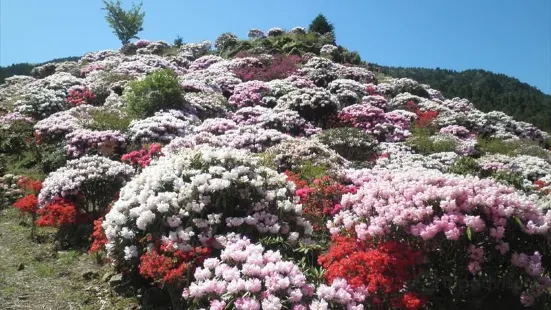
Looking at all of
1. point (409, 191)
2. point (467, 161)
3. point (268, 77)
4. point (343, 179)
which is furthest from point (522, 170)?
point (268, 77)

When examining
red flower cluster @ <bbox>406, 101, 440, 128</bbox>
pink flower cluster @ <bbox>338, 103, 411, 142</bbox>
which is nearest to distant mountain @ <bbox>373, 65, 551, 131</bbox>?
red flower cluster @ <bbox>406, 101, 440, 128</bbox>

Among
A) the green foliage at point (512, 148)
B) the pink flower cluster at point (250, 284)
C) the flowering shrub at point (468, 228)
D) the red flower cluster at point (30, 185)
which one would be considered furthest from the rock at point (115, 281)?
the green foliage at point (512, 148)

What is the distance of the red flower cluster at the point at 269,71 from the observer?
25325 millimetres

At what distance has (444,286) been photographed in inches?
216

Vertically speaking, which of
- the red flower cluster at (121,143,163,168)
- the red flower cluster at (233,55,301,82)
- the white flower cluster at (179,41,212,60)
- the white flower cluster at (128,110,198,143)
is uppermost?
the white flower cluster at (179,41,212,60)

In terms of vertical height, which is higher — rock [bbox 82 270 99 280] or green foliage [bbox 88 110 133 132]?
green foliage [bbox 88 110 133 132]

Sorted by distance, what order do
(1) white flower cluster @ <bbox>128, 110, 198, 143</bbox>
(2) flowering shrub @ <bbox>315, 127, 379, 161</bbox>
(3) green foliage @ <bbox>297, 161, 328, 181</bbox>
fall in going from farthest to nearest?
(2) flowering shrub @ <bbox>315, 127, 379, 161</bbox> < (1) white flower cluster @ <bbox>128, 110, 198, 143</bbox> < (3) green foliage @ <bbox>297, 161, 328, 181</bbox>

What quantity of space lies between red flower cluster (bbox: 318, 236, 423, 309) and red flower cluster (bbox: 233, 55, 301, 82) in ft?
67.5

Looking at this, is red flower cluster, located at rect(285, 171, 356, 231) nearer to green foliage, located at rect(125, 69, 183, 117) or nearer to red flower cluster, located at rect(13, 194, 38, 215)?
red flower cluster, located at rect(13, 194, 38, 215)

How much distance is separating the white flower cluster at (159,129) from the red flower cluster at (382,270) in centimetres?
928

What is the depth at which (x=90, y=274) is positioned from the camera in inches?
284

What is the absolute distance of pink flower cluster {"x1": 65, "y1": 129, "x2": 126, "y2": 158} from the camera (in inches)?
497

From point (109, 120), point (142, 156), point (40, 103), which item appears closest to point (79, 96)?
point (40, 103)

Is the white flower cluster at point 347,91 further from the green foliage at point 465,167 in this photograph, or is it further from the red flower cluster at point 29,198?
the red flower cluster at point 29,198
